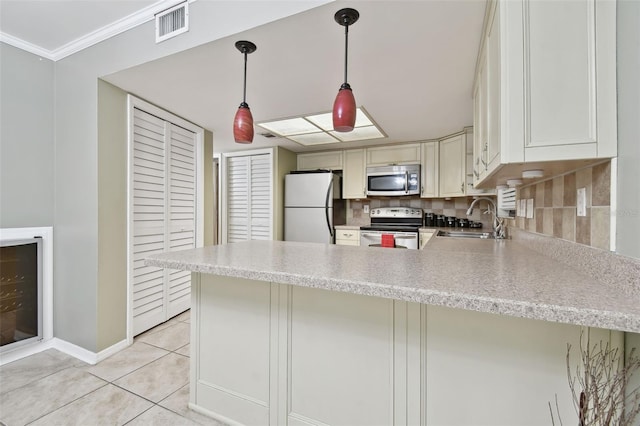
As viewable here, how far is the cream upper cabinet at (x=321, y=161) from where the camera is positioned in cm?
437

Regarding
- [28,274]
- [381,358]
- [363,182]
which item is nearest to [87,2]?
[28,274]

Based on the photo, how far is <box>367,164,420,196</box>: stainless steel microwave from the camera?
384 cm

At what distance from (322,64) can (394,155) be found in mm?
2380

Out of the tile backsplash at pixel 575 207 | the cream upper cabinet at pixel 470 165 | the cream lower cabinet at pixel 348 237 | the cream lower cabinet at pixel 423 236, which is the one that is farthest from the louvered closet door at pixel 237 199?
the tile backsplash at pixel 575 207

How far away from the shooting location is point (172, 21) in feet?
5.67

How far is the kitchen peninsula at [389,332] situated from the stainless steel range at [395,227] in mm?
2336

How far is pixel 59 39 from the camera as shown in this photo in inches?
82.4

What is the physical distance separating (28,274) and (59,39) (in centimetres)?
180

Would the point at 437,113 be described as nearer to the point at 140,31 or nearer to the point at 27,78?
the point at 140,31

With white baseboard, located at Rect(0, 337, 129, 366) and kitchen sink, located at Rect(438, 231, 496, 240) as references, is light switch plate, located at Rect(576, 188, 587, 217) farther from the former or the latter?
white baseboard, located at Rect(0, 337, 129, 366)

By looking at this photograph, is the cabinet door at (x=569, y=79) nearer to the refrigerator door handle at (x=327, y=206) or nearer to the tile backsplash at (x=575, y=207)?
the tile backsplash at (x=575, y=207)

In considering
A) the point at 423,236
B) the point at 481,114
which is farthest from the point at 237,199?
the point at 481,114

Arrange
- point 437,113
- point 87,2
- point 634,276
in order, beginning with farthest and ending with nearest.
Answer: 1. point 437,113
2. point 87,2
3. point 634,276

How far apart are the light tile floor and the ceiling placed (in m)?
2.11
